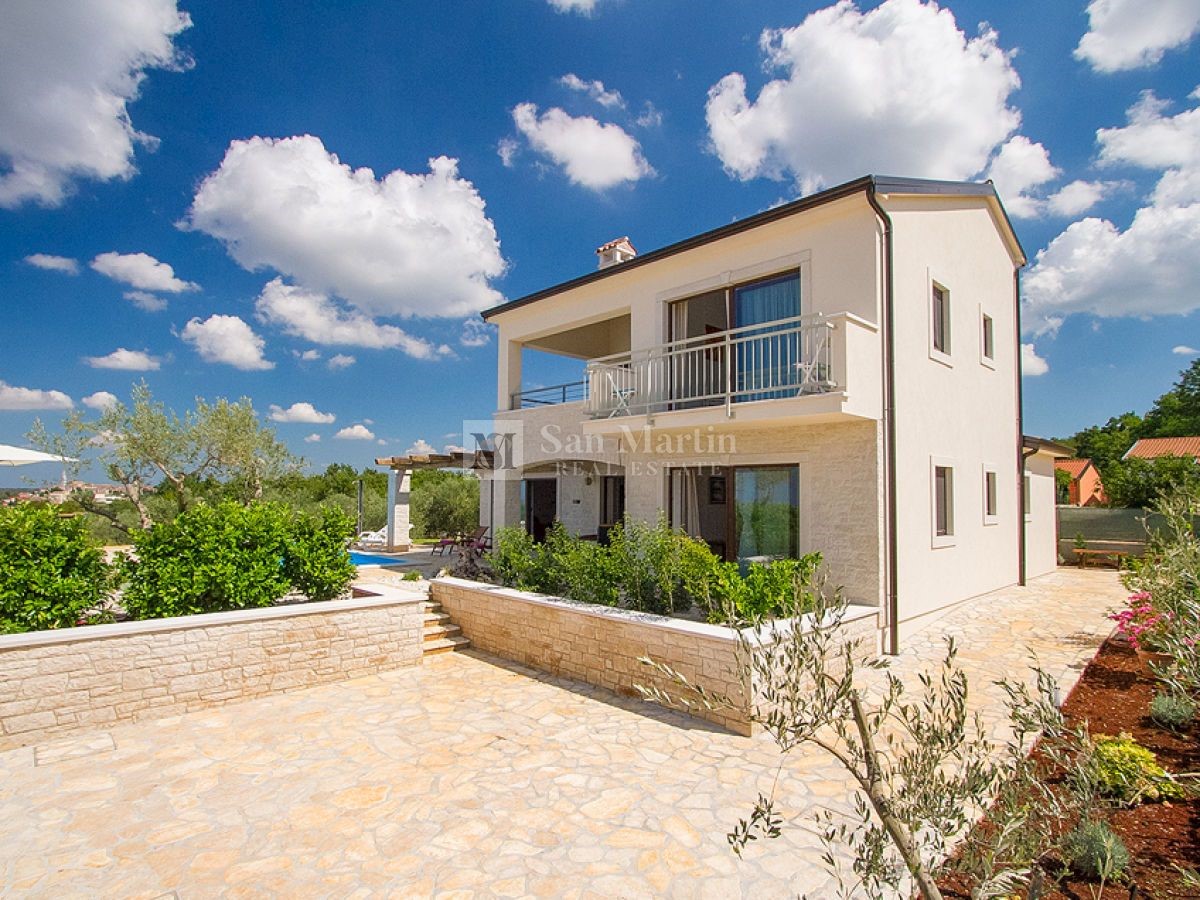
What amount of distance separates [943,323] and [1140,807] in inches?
361

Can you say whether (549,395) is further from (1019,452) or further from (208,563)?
(1019,452)

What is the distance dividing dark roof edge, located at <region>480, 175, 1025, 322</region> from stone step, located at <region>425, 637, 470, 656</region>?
8.06 m

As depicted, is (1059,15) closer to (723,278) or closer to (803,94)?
(803,94)

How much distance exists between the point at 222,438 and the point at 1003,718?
19.2m

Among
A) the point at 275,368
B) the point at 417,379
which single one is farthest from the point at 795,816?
the point at 417,379

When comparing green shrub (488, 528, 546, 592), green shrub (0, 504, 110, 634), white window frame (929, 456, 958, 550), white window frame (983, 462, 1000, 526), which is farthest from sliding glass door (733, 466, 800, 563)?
green shrub (0, 504, 110, 634)

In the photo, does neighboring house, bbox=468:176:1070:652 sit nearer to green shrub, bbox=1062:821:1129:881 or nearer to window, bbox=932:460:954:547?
window, bbox=932:460:954:547

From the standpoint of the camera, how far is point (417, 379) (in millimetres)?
30656

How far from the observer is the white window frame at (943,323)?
1043 cm

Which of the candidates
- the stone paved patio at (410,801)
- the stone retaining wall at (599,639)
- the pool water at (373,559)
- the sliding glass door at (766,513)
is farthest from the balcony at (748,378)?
the pool water at (373,559)

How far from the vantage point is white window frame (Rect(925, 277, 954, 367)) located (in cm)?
1043

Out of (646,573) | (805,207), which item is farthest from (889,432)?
(646,573)

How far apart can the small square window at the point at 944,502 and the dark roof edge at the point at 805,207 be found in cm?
500

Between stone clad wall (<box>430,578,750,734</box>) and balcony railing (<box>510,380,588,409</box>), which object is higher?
balcony railing (<box>510,380,588,409</box>)
